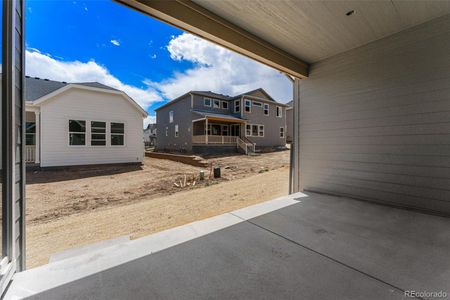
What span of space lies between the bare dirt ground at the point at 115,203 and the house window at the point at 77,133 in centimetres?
175

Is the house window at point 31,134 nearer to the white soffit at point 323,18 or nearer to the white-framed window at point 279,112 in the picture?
the white soffit at point 323,18

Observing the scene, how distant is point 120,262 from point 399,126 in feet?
15.3

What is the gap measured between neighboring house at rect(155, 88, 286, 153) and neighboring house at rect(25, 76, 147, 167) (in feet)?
19.0

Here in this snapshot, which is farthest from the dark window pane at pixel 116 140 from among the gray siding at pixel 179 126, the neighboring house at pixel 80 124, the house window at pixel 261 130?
the house window at pixel 261 130

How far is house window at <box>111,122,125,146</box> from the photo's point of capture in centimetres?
1085

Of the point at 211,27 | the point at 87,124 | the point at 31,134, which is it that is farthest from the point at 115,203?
the point at 31,134

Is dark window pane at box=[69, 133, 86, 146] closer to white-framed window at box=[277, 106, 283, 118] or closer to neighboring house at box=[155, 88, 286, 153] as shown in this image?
neighboring house at box=[155, 88, 286, 153]

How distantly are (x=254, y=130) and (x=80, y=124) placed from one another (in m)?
13.8

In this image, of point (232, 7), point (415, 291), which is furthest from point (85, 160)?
point (415, 291)

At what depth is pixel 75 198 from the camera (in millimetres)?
5578

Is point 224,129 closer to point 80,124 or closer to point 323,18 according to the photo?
point 80,124

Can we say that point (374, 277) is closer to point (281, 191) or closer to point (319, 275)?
point (319, 275)

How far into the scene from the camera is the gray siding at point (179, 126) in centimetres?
1745

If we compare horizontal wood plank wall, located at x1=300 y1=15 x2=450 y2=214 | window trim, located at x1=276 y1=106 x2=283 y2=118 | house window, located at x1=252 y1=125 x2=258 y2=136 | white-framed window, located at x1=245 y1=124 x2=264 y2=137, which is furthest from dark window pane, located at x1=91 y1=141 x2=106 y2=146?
window trim, located at x1=276 y1=106 x2=283 y2=118
